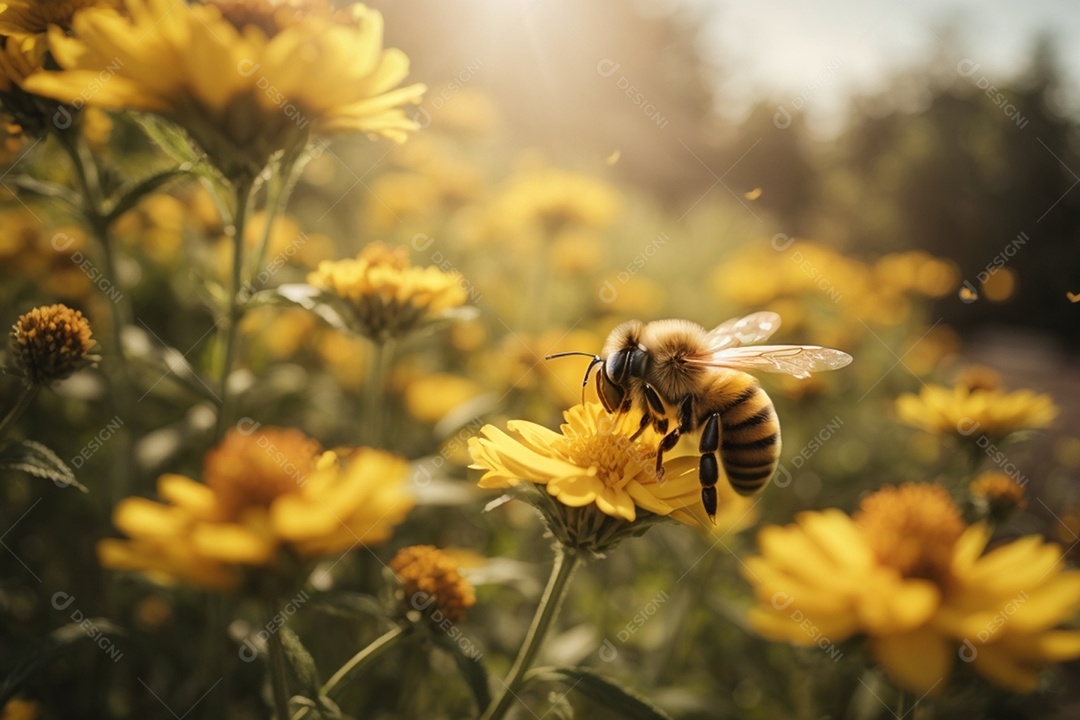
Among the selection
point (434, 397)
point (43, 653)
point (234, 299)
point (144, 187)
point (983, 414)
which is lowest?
point (434, 397)

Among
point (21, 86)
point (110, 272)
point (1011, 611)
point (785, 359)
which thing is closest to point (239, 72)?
point (21, 86)

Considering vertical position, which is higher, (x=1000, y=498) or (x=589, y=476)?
(x=1000, y=498)

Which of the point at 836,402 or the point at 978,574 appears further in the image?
the point at 836,402

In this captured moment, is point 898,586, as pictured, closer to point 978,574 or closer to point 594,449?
point 978,574

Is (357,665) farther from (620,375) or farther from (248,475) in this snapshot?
(620,375)

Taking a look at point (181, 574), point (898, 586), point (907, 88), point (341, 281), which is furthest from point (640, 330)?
point (907, 88)

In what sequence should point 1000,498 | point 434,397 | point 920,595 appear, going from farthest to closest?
point 434,397, point 1000,498, point 920,595
